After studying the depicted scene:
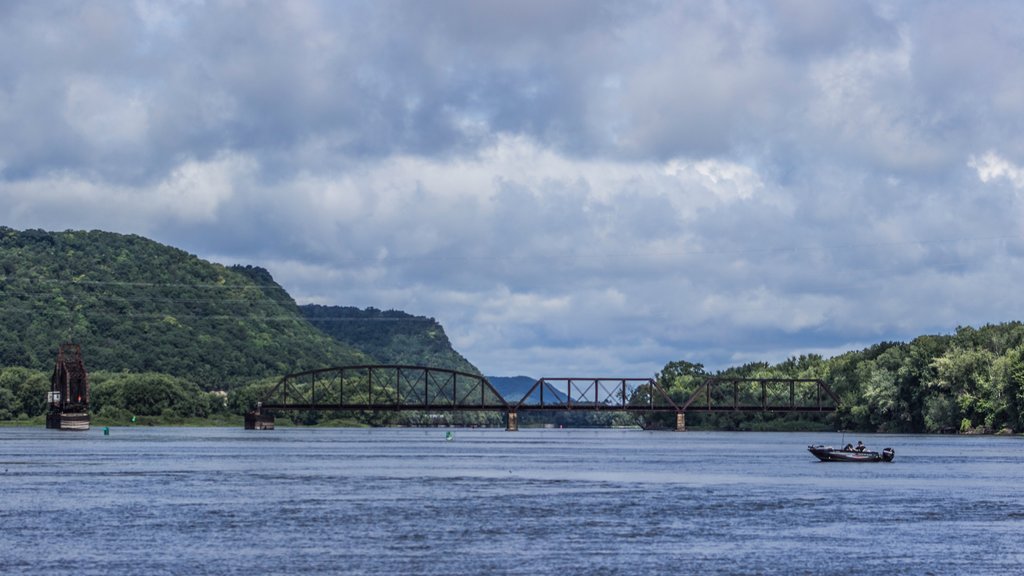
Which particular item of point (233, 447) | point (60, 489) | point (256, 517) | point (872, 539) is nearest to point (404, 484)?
point (60, 489)

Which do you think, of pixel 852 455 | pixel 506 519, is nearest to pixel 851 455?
pixel 852 455

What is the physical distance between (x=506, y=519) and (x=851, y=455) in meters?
78.5

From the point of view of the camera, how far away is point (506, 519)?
78.0 m

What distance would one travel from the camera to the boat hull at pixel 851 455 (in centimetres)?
14712

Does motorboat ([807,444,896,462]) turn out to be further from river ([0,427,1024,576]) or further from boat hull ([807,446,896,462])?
river ([0,427,1024,576])

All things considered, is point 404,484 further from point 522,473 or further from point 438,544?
point 438,544

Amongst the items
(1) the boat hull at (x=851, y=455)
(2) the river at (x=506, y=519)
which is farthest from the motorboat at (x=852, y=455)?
(2) the river at (x=506, y=519)

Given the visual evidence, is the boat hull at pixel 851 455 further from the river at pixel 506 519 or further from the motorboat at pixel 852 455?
the river at pixel 506 519

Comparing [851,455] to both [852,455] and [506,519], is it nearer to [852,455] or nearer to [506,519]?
[852,455]

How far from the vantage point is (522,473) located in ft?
418

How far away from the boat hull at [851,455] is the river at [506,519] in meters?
8.88

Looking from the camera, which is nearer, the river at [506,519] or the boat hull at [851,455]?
the river at [506,519]

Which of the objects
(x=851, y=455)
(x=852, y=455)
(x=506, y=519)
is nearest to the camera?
(x=506, y=519)

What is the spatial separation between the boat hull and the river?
8879 millimetres
